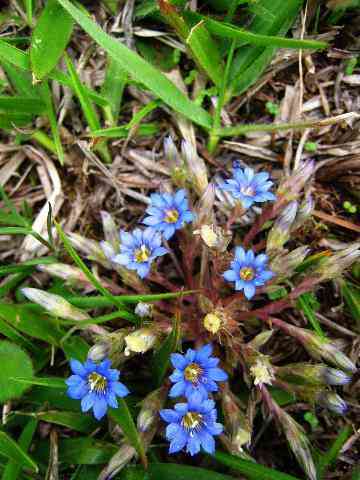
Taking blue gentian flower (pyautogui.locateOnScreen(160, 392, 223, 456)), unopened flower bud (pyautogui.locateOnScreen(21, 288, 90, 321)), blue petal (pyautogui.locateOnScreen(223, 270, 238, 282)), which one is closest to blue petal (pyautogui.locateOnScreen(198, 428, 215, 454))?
blue gentian flower (pyautogui.locateOnScreen(160, 392, 223, 456))

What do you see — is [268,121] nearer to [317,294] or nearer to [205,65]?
[205,65]

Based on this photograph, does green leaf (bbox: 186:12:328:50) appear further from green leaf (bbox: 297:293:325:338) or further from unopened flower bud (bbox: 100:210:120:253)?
green leaf (bbox: 297:293:325:338)

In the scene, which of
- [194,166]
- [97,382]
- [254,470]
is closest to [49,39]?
[194,166]

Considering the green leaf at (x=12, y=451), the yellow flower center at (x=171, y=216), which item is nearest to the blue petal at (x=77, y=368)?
the green leaf at (x=12, y=451)

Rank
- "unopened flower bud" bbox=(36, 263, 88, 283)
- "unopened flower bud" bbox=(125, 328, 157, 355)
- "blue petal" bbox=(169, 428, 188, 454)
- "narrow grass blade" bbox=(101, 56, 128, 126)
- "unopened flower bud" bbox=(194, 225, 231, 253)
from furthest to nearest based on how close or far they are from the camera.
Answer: "narrow grass blade" bbox=(101, 56, 128, 126), "unopened flower bud" bbox=(36, 263, 88, 283), "unopened flower bud" bbox=(194, 225, 231, 253), "unopened flower bud" bbox=(125, 328, 157, 355), "blue petal" bbox=(169, 428, 188, 454)

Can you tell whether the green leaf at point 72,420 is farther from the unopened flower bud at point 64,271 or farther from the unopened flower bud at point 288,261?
the unopened flower bud at point 288,261

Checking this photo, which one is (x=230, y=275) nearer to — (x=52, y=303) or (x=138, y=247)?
(x=138, y=247)
